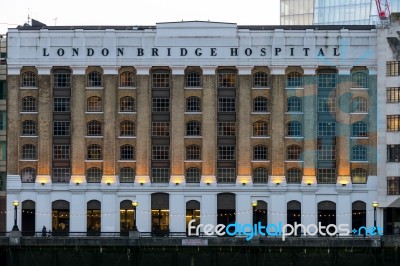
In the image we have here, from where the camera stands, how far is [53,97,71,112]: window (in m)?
150

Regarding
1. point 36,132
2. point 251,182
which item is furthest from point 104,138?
point 251,182

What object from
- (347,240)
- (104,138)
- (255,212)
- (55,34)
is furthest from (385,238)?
(55,34)

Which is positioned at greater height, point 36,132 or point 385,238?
point 36,132

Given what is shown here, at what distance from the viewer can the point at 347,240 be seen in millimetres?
129750

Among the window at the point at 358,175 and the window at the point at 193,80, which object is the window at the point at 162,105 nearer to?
the window at the point at 193,80

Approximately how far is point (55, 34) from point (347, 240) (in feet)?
138

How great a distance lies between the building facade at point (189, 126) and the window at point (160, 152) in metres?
0.11

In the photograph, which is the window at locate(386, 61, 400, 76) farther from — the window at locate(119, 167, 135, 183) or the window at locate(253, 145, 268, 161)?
the window at locate(119, 167, 135, 183)

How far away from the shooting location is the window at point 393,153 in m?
146

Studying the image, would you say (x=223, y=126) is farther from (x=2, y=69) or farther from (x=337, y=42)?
(x=2, y=69)

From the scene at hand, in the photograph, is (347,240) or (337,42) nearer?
(347,240)

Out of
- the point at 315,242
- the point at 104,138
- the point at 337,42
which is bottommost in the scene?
the point at 315,242

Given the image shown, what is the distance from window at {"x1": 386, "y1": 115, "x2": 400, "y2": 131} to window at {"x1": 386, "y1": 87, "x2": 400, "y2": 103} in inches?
68.6

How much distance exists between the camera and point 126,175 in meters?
149
